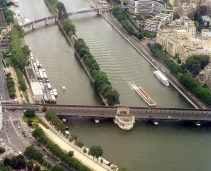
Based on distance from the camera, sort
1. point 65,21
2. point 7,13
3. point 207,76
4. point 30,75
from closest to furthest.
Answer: point 30,75 < point 207,76 < point 65,21 < point 7,13

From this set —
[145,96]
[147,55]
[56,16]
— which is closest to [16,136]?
[145,96]

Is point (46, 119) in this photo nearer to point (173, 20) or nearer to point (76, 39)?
point (76, 39)

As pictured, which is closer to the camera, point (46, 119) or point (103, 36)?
point (46, 119)

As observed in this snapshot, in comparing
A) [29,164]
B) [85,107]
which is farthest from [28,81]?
[29,164]

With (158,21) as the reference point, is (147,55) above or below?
below

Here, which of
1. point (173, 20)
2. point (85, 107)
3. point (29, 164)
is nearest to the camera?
point (29, 164)

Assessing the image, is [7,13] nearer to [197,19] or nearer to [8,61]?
[8,61]

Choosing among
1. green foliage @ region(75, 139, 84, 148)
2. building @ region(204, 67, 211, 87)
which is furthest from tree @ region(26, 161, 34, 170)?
building @ region(204, 67, 211, 87)
